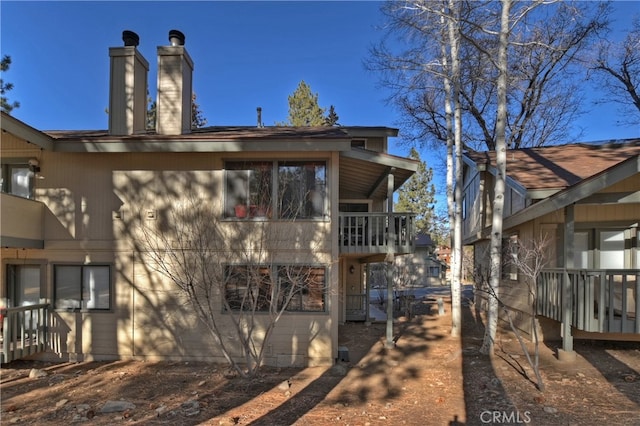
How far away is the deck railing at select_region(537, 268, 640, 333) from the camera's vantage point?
22.9 feet

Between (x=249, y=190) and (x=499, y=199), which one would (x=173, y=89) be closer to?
(x=249, y=190)

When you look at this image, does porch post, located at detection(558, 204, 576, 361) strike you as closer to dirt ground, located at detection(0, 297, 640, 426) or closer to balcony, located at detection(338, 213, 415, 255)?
dirt ground, located at detection(0, 297, 640, 426)

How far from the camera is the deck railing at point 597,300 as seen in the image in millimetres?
6973

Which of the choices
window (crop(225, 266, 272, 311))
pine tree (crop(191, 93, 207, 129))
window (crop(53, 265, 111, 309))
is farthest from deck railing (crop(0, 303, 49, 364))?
pine tree (crop(191, 93, 207, 129))

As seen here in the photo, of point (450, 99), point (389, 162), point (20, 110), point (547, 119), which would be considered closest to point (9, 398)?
point (389, 162)

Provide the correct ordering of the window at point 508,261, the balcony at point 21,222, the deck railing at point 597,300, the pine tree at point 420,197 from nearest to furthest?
the deck railing at point 597,300
the balcony at point 21,222
the window at point 508,261
the pine tree at point 420,197

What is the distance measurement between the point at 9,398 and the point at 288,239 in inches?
217

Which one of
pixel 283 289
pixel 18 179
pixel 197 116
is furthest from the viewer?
pixel 197 116

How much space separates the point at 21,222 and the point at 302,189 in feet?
19.6

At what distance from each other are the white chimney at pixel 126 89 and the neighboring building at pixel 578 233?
949 centimetres

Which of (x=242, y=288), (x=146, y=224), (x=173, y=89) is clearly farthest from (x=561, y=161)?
(x=146, y=224)

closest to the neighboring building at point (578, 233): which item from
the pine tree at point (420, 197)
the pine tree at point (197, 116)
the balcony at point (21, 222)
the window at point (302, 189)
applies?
the window at point (302, 189)

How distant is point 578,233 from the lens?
8.99 metres

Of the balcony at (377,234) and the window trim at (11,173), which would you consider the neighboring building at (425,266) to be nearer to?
the balcony at (377,234)
